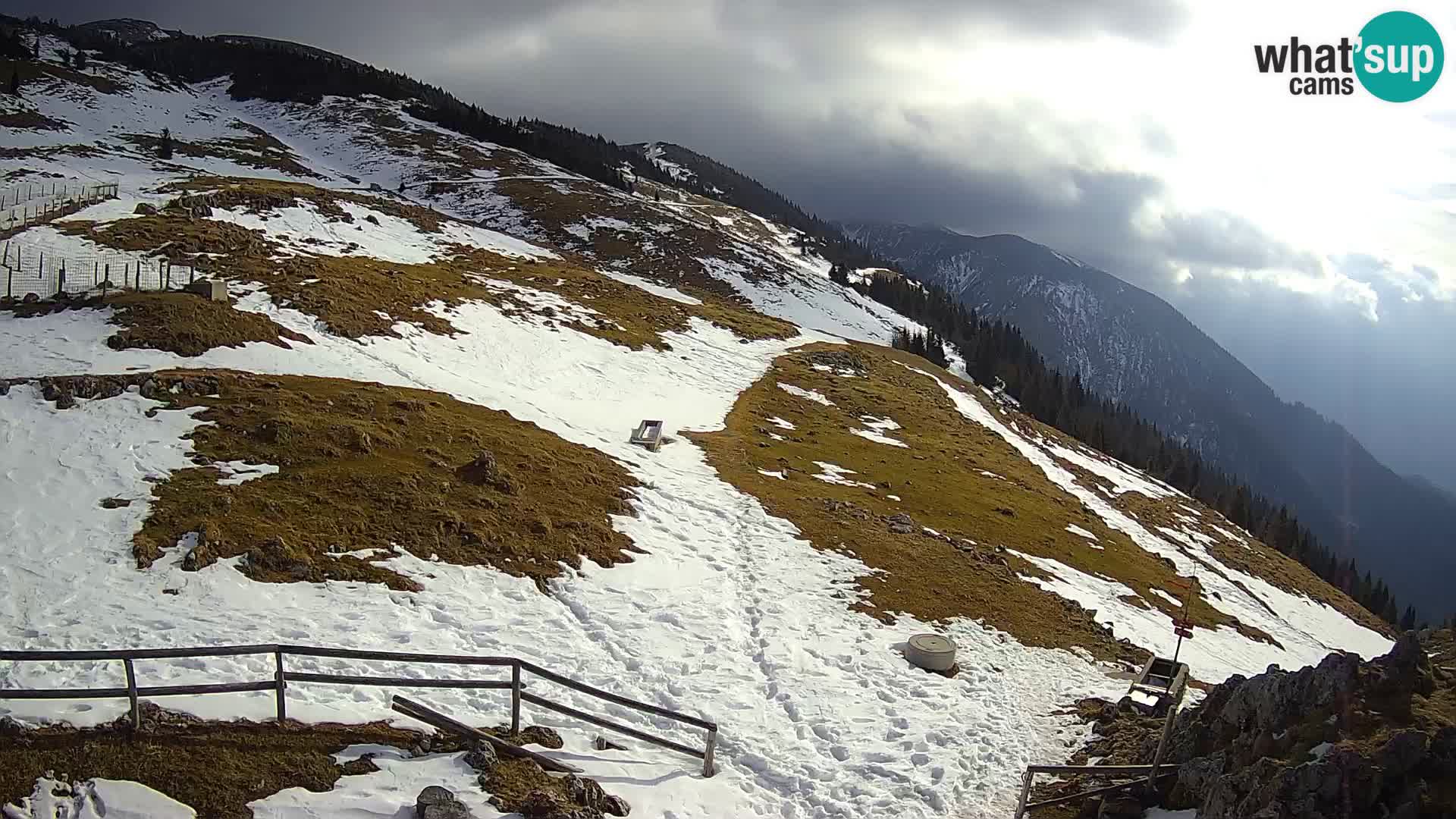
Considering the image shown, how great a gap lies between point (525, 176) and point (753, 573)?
127429 millimetres

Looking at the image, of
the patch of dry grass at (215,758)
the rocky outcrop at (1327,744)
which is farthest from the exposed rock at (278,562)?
the rocky outcrop at (1327,744)

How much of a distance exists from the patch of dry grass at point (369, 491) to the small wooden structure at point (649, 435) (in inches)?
210

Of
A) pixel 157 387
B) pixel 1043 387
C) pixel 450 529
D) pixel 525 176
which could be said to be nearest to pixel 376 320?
pixel 157 387

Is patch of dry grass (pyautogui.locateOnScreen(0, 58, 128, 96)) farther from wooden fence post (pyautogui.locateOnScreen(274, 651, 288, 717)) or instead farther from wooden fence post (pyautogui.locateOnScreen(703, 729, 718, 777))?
wooden fence post (pyautogui.locateOnScreen(703, 729, 718, 777))

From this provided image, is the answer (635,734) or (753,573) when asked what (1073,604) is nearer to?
(753,573)

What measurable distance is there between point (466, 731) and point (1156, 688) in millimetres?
17444

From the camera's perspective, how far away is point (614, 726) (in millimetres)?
13641

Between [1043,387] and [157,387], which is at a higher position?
[1043,387]

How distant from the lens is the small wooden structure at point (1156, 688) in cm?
1759

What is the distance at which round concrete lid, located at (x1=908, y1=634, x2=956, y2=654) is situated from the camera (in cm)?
2092

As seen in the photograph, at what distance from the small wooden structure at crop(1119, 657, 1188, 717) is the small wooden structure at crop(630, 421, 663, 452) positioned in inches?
897

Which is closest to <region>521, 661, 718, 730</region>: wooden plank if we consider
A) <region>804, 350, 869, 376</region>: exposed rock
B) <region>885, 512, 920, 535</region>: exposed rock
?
<region>885, 512, 920, 535</region>: exposed rock

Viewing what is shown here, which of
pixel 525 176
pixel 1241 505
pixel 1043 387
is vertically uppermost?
pixel 525 176

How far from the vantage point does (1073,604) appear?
29.2 metres
